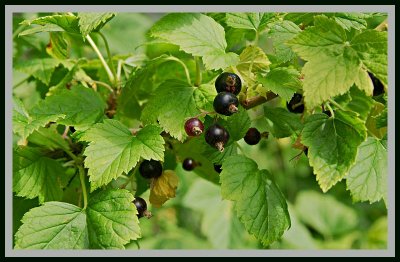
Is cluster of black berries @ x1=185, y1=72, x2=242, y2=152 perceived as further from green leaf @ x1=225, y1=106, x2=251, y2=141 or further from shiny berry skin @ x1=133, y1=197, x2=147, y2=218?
shiny berry skin @ x1=133, y1=197, x2=147, y2=218

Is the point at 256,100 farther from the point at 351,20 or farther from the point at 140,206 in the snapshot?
the point at 140,206

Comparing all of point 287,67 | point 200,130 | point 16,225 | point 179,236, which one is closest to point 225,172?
point 200,130

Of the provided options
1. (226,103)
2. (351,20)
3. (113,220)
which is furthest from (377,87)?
(113,220)

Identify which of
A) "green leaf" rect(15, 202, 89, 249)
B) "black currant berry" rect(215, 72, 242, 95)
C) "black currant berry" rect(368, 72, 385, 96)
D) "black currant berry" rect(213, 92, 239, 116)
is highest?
"black currant berry" rect(368, 72, 385, 96)

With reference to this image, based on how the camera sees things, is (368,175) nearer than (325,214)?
Yes

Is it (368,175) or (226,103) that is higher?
(226,103)

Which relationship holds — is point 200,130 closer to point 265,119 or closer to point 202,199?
point 265,119

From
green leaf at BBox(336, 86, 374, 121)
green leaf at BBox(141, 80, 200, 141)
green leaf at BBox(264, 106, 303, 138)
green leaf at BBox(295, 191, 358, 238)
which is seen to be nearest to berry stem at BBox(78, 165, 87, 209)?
green leaf at BBox(141, 80, 200, 141)
